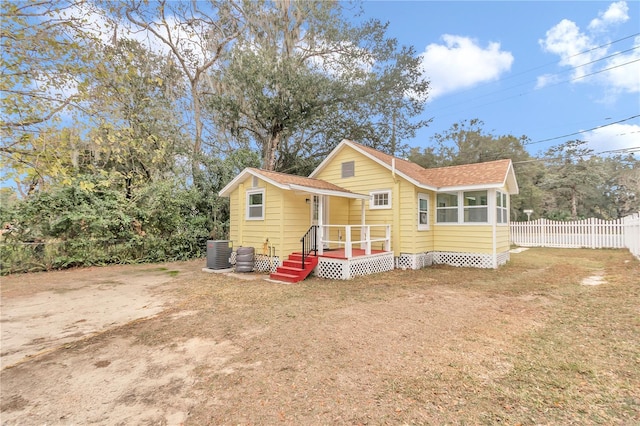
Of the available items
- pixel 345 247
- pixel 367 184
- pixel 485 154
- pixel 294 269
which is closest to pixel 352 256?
pixel 345 247

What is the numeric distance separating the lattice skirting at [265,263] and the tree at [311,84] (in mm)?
8512

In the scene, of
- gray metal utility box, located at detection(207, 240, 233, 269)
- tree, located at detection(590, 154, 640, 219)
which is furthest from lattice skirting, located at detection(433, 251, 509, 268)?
tree, located at detection(590, 154, 640, 219)

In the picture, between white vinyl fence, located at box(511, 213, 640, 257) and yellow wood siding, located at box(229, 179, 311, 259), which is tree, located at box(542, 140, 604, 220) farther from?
yellow wood siding, located at box(229, 179, 311, 259)

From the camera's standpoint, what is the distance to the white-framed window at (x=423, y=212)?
1052cm

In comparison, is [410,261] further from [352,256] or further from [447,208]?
[447,208]

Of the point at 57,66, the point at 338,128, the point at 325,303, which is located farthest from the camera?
the point at 338,128

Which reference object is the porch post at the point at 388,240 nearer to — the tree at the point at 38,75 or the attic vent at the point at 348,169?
the attic vent at the point at 348,169

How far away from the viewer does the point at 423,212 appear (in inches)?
425

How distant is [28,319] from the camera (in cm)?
539

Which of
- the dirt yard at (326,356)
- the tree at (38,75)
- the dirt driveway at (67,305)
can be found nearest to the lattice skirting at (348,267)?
the dirt yard at (326,356)

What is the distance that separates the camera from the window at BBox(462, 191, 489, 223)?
10.3 meters

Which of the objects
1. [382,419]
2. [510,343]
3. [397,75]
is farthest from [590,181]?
[382,419]

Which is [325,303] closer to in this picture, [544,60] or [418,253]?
[418,253]

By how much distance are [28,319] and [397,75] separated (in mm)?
18431
